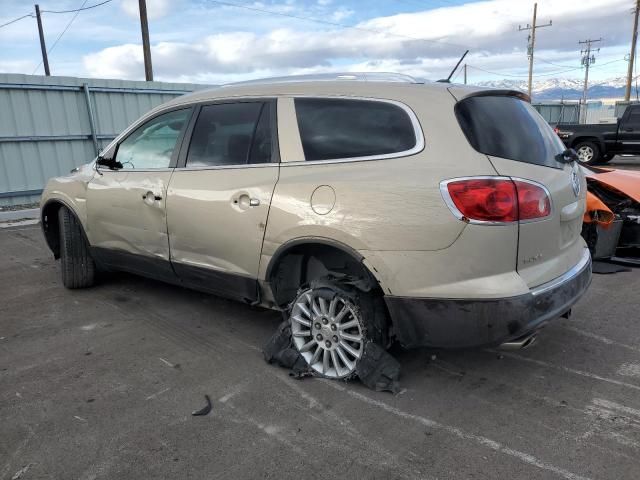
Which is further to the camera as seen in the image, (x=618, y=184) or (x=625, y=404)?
(x=618, y=184)

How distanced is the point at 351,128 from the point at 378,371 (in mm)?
1447

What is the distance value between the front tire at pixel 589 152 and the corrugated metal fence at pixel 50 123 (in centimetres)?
1281

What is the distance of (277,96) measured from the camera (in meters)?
3.52

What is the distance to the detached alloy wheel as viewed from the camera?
3.19 meters

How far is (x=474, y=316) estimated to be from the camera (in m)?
2.77

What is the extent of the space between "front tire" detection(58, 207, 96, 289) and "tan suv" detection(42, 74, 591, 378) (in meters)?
1.19

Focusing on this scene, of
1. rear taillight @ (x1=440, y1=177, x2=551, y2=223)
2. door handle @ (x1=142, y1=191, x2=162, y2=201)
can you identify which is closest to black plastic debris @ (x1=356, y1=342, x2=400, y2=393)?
rear taillight @ (x1=440, y1=177, x2=551, y2=223)

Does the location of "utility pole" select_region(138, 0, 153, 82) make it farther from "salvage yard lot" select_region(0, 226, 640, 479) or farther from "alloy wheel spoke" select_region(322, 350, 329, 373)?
"alloy wheel spoke" select_region(322, 350, 329, 373)

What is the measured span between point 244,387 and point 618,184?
489 centimetres

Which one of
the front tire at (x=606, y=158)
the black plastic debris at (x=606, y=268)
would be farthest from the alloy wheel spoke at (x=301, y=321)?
the front tire at (x=606, y=158)

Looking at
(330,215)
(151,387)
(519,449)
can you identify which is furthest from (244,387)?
(519,449)

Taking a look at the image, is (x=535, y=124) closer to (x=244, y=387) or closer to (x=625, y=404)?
(x=625, y=404)

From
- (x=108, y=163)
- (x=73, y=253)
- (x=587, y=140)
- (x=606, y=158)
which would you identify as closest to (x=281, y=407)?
(x=108, y=163)

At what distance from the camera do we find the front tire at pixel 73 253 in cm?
502
